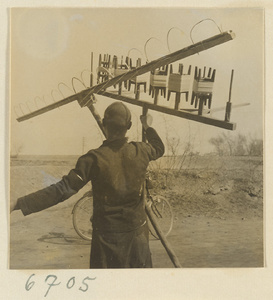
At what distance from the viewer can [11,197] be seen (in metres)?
1.58

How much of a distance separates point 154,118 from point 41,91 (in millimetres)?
449

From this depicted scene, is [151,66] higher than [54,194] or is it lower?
higher

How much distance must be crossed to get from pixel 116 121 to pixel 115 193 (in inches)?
10.8

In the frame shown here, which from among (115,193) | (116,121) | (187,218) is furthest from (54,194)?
(187,218)

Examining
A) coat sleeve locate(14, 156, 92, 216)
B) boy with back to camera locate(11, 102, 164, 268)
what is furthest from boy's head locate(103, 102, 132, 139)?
coat sleeve locate(14, 156, 92, 216)

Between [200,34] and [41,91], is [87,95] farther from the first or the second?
[200,34]

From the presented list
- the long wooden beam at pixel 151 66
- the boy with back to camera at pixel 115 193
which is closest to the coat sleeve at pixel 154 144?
the boy with back to camera at pixel 115 193

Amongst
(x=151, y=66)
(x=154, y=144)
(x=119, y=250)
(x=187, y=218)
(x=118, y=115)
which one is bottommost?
(x=119, y=250)

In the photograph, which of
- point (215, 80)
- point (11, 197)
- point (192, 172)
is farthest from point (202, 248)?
point (11, 197)

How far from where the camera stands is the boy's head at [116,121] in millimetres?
1585

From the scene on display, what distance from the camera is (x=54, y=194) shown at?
158cm

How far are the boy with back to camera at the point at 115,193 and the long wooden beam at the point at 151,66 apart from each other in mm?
97

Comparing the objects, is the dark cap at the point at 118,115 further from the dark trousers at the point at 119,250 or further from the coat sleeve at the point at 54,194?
the dark trousers at the point at 119,250

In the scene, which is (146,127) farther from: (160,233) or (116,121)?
(160,233)
